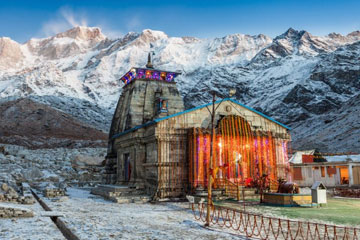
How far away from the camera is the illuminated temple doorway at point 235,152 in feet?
68.0

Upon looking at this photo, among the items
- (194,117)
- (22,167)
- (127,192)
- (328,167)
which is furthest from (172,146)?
(22,167)

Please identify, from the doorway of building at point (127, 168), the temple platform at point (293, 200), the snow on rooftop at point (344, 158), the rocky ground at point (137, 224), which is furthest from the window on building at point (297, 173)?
the rocky ground at point (137, 224)

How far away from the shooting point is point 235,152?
21.7 meters

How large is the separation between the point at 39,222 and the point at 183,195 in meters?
9.97

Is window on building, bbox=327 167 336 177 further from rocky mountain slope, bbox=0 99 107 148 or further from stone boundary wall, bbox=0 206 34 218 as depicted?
rocky mountain slope, bbox=0 99 107 148

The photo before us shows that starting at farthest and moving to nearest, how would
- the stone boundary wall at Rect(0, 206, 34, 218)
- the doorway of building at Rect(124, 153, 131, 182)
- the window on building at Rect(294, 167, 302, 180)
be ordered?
1. the window on building at Rect(294, 167, 302, 180)
2. the doorway of building at Rect(124, 153, 131, 182)
3. the stone boundary wall at Rect(0, 206, 34, 218)

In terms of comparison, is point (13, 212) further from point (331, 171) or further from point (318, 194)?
point (331, 171)

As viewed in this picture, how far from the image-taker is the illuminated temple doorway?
20.7 meters

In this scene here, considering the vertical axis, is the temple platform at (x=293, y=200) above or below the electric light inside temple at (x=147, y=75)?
below

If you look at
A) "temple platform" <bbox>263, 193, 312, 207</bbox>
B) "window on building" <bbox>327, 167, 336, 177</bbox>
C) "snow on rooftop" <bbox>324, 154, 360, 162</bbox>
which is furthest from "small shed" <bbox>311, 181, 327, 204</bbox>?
"window on building" <bbox>327, 167, 336, 177</bbox>

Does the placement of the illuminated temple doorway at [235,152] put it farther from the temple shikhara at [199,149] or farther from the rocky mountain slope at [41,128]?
the rocky mountain slope at [41,128]

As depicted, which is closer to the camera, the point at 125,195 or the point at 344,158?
the point at 125,195

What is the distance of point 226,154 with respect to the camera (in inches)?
845

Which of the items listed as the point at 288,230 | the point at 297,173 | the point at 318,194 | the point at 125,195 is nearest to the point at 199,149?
the point at 125,195
